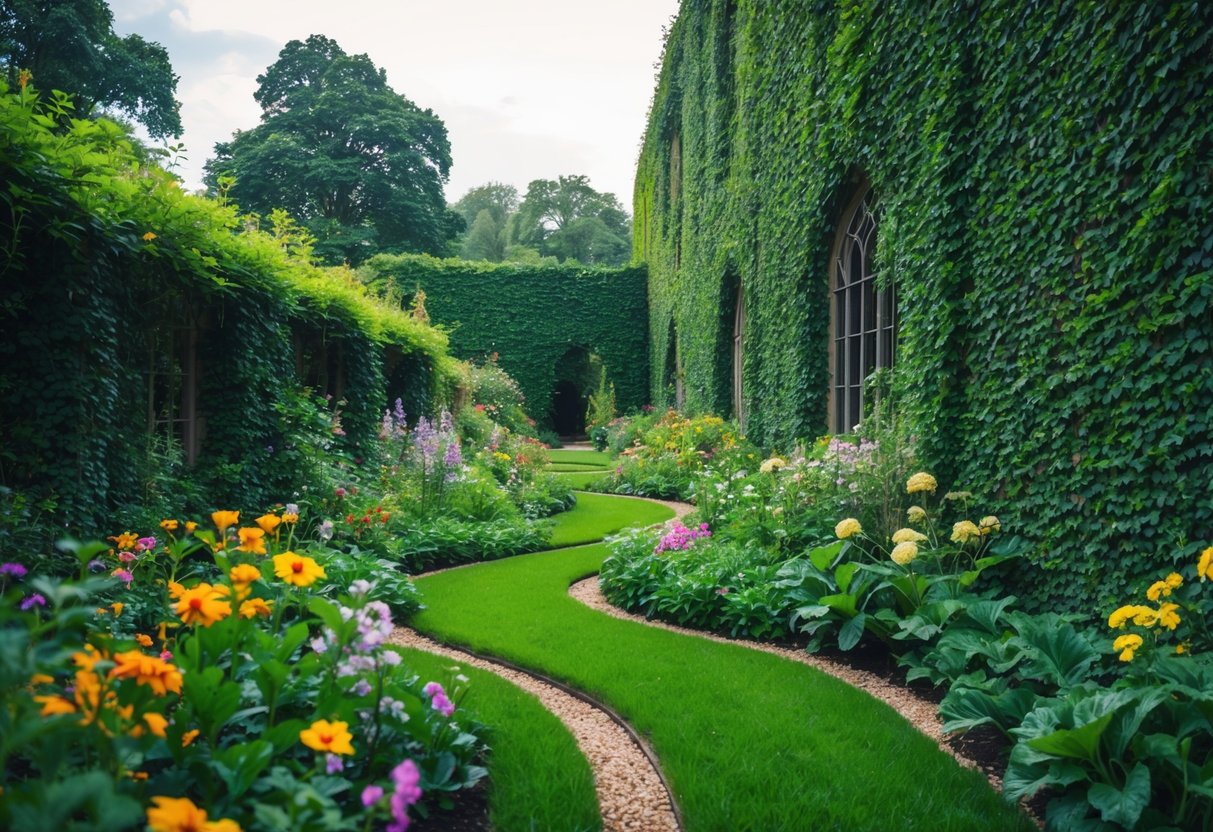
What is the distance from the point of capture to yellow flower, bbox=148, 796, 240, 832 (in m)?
1.11

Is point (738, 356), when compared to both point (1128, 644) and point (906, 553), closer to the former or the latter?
point (906, 553)

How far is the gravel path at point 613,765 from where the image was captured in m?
2.60

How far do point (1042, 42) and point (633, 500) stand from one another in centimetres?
821

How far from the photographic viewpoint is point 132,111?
21859mm

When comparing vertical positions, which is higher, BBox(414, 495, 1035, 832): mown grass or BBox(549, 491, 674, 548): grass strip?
BBox(549, 491, 674, 548): grass strip

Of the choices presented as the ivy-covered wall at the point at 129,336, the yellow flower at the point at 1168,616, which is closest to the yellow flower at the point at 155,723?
the ivy-covered wall at the point at 129,336

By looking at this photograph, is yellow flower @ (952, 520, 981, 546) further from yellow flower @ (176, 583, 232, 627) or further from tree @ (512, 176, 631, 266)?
tree @ (512, 176, 631, 266)

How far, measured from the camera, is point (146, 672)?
→ 154 cm

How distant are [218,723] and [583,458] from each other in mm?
17073

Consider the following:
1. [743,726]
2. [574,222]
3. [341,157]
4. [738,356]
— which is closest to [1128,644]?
[743,726]

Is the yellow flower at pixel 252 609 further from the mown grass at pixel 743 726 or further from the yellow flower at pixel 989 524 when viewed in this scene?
the yellow flower at pixel 989 524

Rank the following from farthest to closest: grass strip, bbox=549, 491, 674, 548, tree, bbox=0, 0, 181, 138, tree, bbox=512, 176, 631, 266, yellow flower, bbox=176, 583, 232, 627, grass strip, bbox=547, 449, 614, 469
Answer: tree, bbox=512, 176, 631, 266, tree, bbox=0, 0, 181, 138, grass strip, bbox=547, 449, 614, 469, grass strip, bbox=549, 491, 674, 548, yellow flower, bbox=176, 583, 232, 627

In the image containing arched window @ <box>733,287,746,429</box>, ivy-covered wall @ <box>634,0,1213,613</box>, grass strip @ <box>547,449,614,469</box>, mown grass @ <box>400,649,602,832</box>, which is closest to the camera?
mown grass @ <box>400,649,602,832</box>

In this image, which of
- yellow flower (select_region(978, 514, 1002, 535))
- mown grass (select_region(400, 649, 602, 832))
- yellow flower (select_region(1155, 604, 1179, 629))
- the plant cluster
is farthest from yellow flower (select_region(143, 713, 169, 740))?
yellow flower (select_region(978, 514, 1002, 535))
